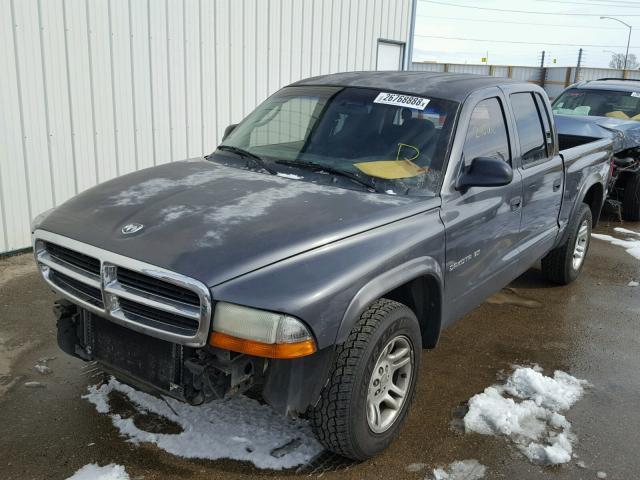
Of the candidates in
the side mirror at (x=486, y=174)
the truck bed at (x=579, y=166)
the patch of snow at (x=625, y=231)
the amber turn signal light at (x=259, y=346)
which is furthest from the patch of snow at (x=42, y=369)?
the patch of snow at (x=625, y=231)

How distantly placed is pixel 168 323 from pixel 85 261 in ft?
1.95

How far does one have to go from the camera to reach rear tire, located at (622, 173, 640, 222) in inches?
344

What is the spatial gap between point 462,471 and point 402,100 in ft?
7.15

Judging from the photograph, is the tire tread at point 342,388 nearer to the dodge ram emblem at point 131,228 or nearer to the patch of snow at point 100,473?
the patch of snow at point 100,473

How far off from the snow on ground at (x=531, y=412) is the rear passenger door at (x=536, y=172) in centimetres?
99

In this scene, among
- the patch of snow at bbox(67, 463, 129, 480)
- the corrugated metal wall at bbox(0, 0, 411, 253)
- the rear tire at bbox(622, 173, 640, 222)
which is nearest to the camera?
the patch of snow at bbox(67, 463, 129, 480)

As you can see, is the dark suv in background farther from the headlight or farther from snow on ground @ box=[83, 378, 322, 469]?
the headlight

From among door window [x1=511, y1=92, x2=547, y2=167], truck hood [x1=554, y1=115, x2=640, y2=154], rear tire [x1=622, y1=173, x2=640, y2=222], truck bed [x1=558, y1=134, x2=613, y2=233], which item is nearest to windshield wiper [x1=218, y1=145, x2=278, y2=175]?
door window [x1=511, y1=92, x2=547, y2=167]

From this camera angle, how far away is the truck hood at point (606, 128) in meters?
7.92

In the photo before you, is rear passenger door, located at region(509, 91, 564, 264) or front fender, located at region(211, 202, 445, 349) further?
rear passenger door, located at region(509, 91, 564, 264)

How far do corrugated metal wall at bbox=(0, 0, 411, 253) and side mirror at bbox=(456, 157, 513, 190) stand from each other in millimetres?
4453

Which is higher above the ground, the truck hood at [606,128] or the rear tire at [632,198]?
the truck hood at [606,128]

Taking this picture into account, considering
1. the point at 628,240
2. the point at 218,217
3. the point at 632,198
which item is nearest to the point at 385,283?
the point at 218,217

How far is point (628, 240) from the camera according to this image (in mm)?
7793
